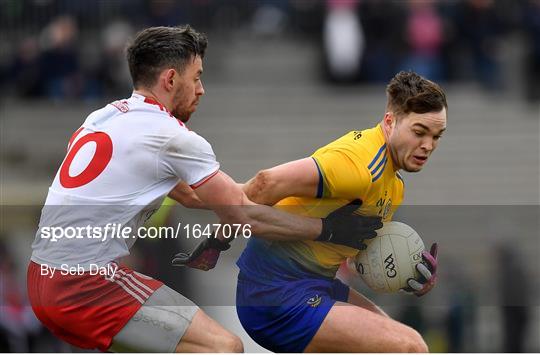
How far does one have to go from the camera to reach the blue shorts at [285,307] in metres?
6.34

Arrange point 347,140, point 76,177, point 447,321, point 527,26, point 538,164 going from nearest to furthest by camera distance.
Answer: point 76,177 → point 347,140 → point 447,321 → point 538,164 → point 527,26

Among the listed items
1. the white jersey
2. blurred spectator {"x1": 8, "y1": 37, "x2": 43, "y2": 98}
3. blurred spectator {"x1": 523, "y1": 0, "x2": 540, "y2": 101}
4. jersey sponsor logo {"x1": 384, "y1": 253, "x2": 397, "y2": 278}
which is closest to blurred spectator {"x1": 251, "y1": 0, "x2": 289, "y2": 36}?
Answer: blurred spectator {"x1": 8, "y1": 37, "x2": 43, "y2": 98}

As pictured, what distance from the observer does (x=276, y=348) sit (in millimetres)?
6531

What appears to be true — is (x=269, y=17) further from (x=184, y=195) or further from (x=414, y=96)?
(x=414, y=96)

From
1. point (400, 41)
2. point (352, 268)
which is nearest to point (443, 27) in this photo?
point (400, 41)

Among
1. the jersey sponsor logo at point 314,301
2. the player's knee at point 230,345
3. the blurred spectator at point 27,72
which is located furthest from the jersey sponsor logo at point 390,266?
the blurred spectator at point 27,72

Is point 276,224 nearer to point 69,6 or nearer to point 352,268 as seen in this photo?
point 352,268

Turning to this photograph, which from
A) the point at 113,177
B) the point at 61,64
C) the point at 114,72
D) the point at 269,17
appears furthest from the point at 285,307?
the point at 269,17

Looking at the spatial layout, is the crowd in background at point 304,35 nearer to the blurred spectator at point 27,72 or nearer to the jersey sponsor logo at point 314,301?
the blurred spectator at point 27,72

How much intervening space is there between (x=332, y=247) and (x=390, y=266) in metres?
0.29

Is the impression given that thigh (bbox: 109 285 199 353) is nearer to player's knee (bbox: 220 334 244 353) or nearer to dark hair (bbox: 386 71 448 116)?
player's knee (bbox: 220 334 244 353)

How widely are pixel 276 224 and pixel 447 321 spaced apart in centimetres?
605

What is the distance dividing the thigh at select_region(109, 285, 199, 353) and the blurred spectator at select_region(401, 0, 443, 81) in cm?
1177

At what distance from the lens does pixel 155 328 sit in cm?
602
